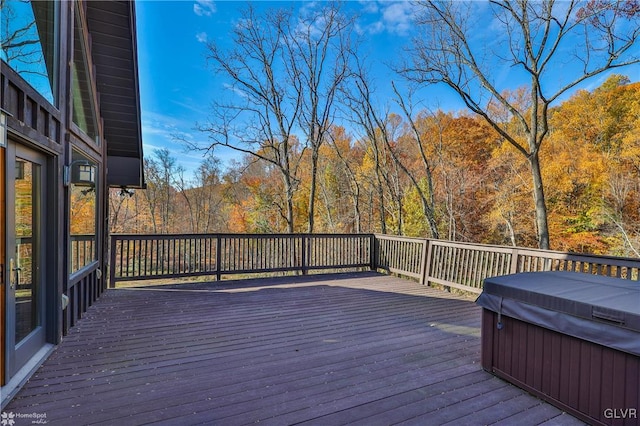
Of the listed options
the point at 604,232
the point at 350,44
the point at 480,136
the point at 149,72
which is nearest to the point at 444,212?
the point at 480,136

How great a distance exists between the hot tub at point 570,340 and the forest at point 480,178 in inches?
375

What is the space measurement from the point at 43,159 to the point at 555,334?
4597mm

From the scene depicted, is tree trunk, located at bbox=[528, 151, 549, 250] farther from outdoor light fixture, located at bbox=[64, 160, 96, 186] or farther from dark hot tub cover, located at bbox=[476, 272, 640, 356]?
outdoor light fixture, located at bbox=[64, 160, 96, 186]

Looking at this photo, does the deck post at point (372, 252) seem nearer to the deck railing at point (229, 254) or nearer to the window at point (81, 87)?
the deck railing at point (229, 254)

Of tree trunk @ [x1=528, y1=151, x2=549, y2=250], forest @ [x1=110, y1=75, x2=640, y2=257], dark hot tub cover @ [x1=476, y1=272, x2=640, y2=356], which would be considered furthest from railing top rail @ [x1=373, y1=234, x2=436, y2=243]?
forest @ [x1=110, y1=75, x2=640, y2=257]

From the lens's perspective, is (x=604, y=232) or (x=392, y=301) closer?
(x=392, y=301)

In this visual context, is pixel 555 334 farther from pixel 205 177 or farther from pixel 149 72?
pixel 205 177

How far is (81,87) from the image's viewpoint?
4422 mm

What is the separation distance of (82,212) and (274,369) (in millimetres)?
3573

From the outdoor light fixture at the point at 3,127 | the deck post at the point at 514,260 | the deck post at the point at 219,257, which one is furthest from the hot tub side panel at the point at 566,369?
the deck post at the point at 219,257

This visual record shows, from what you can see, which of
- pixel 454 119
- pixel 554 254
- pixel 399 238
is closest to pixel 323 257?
pixel 399 238

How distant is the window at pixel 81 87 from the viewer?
4.05 m

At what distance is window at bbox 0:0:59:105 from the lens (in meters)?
2.38

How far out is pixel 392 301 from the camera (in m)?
5.05
